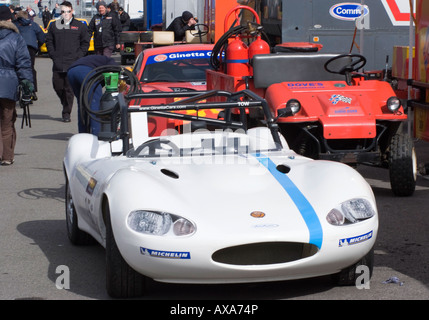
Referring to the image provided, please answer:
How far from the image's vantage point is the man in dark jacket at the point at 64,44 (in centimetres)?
1655

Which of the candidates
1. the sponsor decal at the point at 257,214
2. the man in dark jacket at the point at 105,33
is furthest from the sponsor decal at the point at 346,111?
the man in dark jacket at the point at 105,33

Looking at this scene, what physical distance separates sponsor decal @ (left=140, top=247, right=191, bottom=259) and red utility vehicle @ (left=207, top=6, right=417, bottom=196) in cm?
358

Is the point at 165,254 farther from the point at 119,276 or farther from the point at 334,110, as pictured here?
the point at 334,110

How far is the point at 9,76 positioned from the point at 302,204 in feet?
22.9

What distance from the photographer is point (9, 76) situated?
11727 mm

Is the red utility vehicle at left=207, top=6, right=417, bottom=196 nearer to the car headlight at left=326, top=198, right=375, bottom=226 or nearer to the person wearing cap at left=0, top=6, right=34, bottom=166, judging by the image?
the person wearing cap at left=0, top=6, right=34, bottom=166

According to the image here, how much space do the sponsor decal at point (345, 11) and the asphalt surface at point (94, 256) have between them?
534 centimetres

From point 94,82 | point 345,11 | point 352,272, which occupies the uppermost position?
point 345,11

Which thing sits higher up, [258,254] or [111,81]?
[111,81]

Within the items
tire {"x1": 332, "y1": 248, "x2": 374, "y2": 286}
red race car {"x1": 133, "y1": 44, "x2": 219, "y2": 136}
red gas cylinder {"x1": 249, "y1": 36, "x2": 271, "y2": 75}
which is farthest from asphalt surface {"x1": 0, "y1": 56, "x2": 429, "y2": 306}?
red race car {"x1": 133, "y1": 44, "x2": 219, "y2": 136}

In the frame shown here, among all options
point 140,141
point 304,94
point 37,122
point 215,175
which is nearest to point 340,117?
point 304,94

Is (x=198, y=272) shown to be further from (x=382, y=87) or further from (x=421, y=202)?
(x=382, y=87)

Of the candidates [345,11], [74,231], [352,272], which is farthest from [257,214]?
[345,11]

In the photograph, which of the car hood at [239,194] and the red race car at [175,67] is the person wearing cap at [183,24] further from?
the car hood at [239,194]
